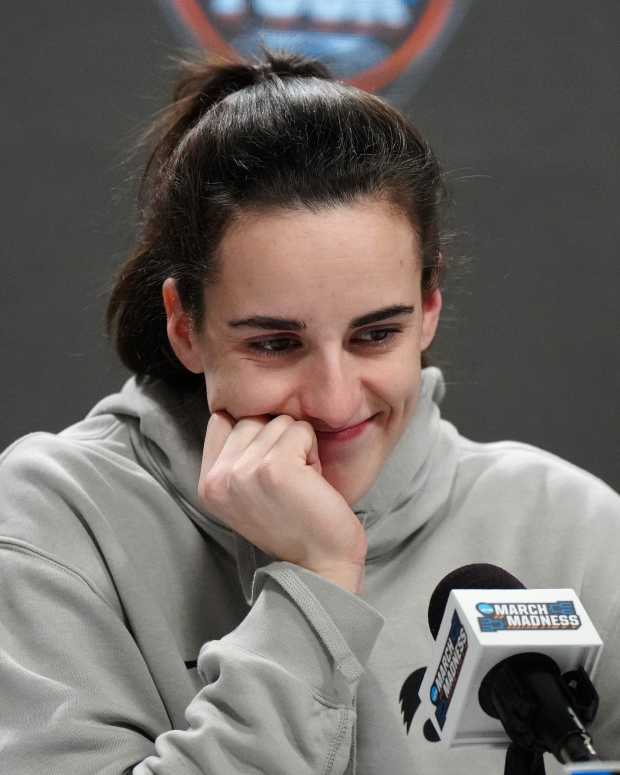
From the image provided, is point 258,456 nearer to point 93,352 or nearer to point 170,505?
point 170,505

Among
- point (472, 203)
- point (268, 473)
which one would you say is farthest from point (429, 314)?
point (472, 203)

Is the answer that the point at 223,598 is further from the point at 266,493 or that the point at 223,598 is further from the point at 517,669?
the point at 517,669

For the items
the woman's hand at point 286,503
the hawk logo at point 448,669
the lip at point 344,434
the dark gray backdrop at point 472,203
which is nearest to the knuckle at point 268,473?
the woman's hand at point 286,503

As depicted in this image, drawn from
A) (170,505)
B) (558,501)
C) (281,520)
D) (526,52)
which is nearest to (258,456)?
(281,520)

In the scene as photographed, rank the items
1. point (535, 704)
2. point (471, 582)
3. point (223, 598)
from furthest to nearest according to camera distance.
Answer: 1. point (223, 598)
2. point (471, 582)
3. point (535, 704)

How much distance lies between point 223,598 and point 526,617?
0.62 metres

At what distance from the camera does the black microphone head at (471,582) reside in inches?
41.1

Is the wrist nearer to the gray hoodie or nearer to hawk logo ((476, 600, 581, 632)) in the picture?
the gray hoodie

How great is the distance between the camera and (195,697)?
1159mm

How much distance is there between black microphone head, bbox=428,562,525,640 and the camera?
104 centimetres

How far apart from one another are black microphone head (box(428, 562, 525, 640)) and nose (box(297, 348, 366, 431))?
0.80 feet

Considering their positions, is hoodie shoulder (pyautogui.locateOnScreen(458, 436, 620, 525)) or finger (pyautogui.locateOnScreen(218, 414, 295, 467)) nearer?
finger (pyautogui.locateOnScreen(218, 414, 295, 467))

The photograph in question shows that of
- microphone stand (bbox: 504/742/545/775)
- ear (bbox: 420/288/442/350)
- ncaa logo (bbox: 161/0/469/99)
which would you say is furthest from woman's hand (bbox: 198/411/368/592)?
ncaa logo (bbox: 161/0/469/99)

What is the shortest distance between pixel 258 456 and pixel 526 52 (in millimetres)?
1195
